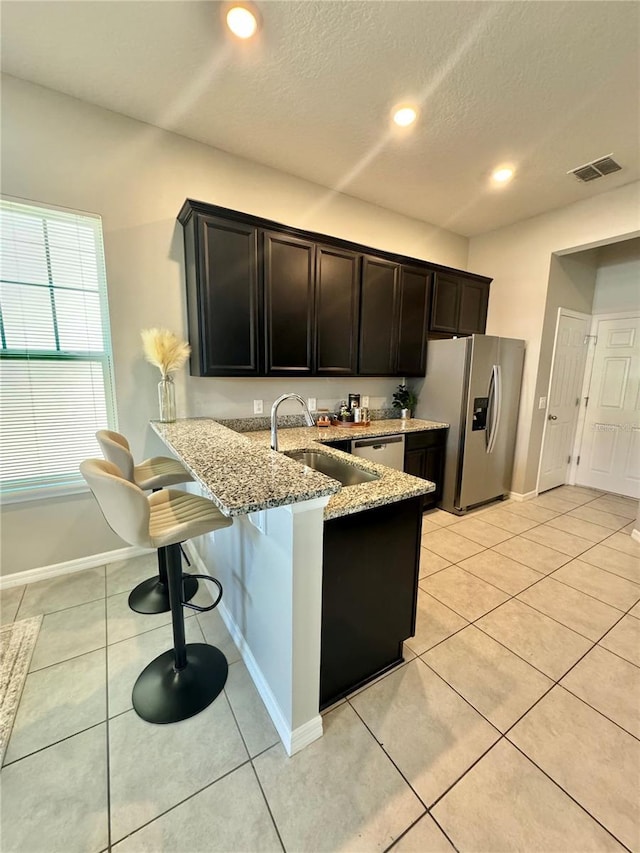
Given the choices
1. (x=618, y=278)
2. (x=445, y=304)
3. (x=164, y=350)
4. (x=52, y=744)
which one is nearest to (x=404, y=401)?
(x=445, y=304)

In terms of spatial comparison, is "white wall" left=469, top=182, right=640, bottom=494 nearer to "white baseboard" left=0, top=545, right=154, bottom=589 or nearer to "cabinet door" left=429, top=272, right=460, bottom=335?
"cabinet door" left=429, top=272, right=460, bottom=335

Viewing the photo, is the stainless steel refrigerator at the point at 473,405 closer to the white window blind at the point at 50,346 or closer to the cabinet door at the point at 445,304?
the cabinet door at the point at 445,304

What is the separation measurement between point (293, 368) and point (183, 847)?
2.56 metres

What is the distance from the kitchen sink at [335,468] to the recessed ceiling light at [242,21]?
2.17 m

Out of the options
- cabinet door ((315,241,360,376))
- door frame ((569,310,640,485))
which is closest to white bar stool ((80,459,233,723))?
cabinet door ((315,241,360,376))

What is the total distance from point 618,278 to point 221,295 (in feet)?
14.8

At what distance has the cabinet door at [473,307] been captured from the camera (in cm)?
390

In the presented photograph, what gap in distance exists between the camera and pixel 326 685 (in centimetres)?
145

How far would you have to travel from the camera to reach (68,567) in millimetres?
2420

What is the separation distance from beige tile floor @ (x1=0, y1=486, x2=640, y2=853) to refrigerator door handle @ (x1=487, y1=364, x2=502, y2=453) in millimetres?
1737

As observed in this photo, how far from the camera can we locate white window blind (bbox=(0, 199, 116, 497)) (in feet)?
6.93

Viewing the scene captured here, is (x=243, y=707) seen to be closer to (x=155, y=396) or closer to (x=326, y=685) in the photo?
(x=326, y=685)

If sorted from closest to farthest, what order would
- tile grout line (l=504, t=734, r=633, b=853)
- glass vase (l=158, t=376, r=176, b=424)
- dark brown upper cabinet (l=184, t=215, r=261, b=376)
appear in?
1. tile grout line (l=504, t=734, r=633, b=853)
2. dark brown upper cabinet (l=184, t=215, r=261, b=376)
3. glass vase (l=158, t=376, r=176, b=424)

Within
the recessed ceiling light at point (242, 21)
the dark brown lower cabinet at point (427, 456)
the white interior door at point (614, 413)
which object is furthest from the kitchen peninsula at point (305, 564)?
the white interior door at point (614, 413)
